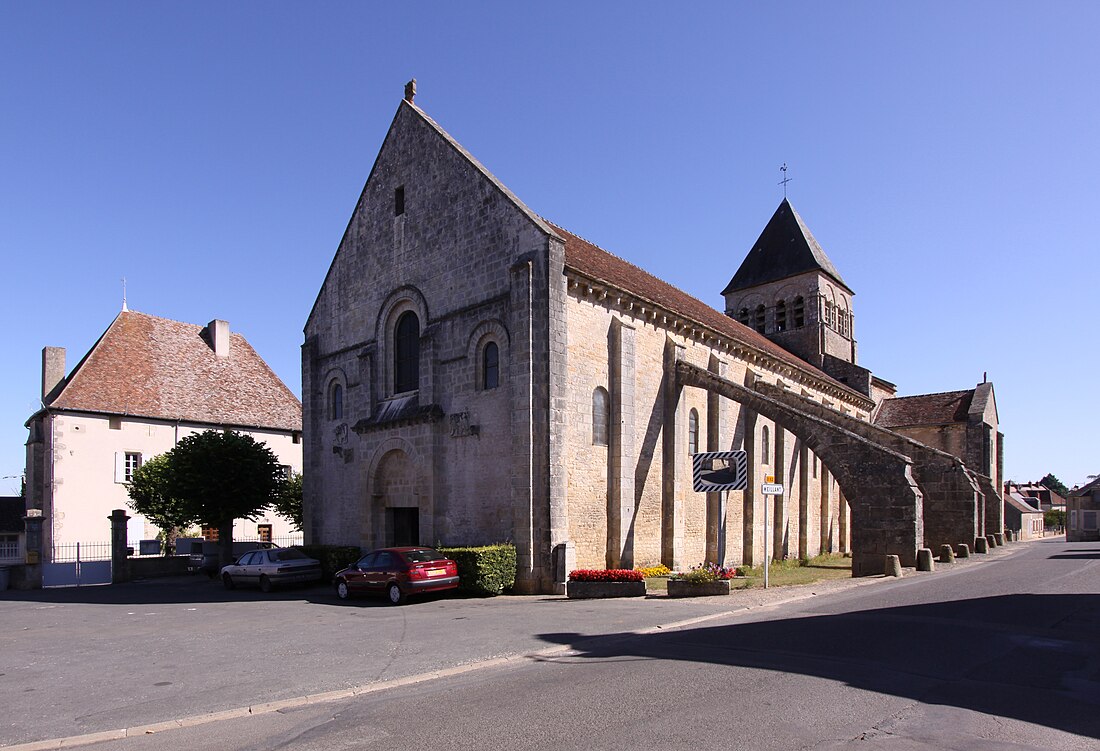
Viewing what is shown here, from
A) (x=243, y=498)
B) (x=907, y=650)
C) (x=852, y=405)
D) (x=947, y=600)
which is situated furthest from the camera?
(x=852, y=405)

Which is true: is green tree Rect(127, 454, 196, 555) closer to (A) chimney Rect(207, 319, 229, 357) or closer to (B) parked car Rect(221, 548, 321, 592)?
(B) parked car Rect(221, 548, 321, 592)

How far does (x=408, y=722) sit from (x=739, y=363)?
21.3 m

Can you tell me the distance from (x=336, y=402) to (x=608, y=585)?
1344 centimetres

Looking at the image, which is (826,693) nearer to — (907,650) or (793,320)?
(907,650)

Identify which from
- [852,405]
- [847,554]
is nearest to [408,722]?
[847,554]

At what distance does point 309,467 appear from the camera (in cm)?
2530

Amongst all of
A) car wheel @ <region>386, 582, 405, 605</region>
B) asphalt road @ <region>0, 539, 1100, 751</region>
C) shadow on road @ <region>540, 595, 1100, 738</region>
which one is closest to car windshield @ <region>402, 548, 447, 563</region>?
car wheel @ <region>386, 582, 405, 605</region>

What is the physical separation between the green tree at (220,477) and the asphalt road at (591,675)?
9158 millimetres

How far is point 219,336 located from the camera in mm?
36875

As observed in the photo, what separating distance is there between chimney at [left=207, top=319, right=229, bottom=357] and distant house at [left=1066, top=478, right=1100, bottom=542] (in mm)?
54994

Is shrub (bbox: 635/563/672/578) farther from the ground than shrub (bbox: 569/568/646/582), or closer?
closer

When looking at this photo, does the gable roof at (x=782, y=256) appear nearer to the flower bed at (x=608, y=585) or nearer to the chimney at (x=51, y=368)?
the flower bed at (x=608, y=585)

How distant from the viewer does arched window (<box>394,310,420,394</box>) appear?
72.1 ft

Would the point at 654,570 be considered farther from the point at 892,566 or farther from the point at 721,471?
the point at 892,566
